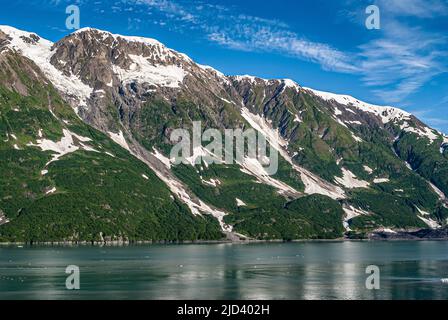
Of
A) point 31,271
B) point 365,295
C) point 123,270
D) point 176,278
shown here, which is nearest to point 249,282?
point 176,278

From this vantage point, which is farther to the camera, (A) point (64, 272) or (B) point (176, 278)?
(A) point (64, 272)

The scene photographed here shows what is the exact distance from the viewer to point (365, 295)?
141875mm
